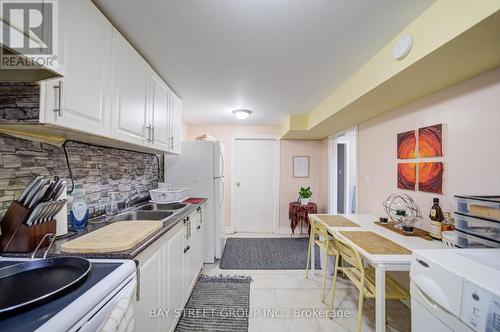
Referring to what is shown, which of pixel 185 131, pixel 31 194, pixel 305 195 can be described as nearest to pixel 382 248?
pixel 31 194

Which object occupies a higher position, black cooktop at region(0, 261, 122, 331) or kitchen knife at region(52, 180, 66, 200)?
kitchen knife at region(52, 180, 66, 200)

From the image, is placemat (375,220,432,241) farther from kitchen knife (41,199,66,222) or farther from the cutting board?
kitchen knife (41,199,66,222)

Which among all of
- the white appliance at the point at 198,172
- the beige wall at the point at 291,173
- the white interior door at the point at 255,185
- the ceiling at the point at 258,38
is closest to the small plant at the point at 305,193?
the beige wall at the point at 291,173

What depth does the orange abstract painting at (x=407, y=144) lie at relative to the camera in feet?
6.64

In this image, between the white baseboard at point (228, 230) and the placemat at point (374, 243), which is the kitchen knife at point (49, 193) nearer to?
the placemat at point (374, 243)

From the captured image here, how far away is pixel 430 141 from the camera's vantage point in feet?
6.05

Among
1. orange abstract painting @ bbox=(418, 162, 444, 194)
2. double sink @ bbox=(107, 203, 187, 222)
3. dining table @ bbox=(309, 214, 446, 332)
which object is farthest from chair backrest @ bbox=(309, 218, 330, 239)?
double sink @ bbox=(107, 203, 187, 222)

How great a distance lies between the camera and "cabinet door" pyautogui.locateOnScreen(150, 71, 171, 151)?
6.34ft

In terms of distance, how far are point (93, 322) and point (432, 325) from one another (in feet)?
4.57

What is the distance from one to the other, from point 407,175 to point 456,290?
1.48 meters

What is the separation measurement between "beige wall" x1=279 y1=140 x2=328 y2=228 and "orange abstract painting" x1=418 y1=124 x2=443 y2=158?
2367mm

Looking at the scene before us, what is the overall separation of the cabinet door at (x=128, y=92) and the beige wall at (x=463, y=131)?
→ 2423 mm

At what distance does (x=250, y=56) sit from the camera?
5.62 ft

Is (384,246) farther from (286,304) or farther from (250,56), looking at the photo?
(250,56)
